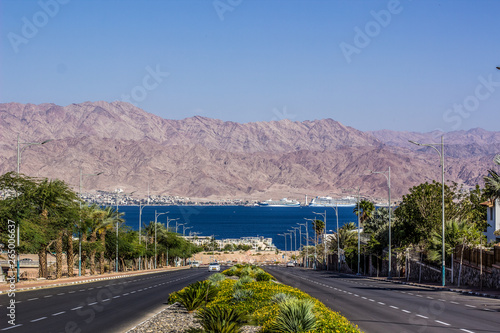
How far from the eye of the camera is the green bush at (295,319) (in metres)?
13.7

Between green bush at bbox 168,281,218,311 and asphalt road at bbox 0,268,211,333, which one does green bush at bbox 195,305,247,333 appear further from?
green bush at bbox 168,281,218,311

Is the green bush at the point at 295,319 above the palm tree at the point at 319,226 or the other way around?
above

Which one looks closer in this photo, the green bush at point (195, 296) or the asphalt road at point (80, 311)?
the asphalt road at point (80, 311)

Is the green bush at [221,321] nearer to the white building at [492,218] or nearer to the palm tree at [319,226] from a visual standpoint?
the white building at [492,218]

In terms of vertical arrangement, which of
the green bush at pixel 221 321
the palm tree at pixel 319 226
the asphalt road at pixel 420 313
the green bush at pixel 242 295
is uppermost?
the green bush at pixel 221 321

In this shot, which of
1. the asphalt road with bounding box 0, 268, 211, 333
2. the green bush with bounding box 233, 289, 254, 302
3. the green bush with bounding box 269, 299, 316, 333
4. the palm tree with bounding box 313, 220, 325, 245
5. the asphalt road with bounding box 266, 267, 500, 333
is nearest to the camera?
the green bush with bounding box 269, 299, 316, 333

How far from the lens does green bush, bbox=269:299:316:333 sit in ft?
44.9

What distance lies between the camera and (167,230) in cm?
10725

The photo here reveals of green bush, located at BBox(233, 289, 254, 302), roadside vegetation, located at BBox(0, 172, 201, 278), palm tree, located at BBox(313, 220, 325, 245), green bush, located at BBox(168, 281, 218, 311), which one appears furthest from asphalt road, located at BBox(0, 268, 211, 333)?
palm tree, located at BBox(313, 220, 325, 245)

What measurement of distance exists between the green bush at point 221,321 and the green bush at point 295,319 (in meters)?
0.96

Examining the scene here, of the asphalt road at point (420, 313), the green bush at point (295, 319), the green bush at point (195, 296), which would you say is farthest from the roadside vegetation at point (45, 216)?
the green bush at point (295, 319)

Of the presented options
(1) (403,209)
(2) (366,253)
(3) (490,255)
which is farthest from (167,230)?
(3) (490,255)

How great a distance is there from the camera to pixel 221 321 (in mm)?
14656

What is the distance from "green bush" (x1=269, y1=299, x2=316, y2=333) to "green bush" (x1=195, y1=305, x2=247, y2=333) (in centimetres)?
96
